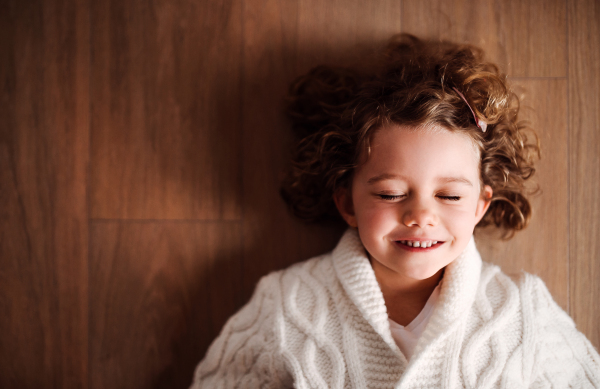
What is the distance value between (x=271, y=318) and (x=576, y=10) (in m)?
1.11

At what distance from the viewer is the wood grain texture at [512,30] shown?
0.96 metres

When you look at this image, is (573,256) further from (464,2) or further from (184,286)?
(184,286)

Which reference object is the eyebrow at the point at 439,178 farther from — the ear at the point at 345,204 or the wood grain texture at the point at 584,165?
the wood grain texture at the point at 584,165

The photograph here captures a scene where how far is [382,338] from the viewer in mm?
784

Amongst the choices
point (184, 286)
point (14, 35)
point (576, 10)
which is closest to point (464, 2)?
point (576, 10)

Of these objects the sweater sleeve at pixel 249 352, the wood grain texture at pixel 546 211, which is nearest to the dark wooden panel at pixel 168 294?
the sweater sleeve at pixel 249 352

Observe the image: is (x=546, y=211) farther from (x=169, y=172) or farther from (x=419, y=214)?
(x=169, y=172)

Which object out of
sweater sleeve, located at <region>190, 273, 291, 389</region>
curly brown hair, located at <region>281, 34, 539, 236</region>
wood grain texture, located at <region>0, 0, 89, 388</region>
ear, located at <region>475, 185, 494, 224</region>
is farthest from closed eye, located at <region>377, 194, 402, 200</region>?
wood grain texture, located at <region>0, 0, 89, 388</region>

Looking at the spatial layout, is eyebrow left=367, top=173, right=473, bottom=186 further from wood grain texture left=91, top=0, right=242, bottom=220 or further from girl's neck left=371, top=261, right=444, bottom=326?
wood grain texture left=91, top=0, right=242, bottom=220

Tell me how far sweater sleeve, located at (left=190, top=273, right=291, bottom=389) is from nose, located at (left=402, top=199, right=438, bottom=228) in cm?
37

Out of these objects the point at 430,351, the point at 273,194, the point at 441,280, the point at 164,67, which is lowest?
the point at 430,351

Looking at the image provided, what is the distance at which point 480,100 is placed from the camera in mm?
806

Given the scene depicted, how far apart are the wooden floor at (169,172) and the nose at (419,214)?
0.94 ft

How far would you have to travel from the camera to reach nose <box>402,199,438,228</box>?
28.4 inches
